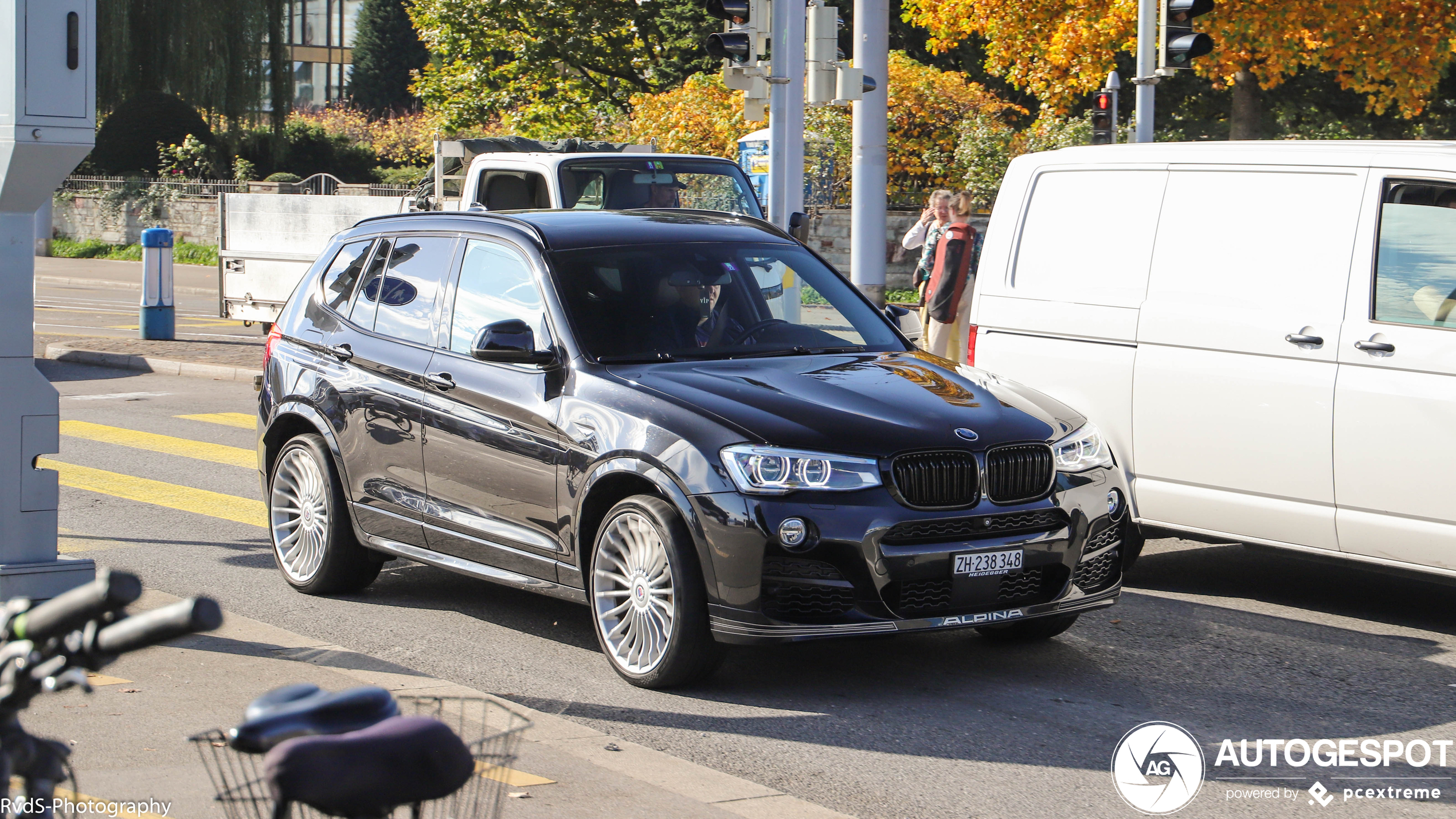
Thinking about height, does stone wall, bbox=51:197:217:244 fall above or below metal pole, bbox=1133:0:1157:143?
below

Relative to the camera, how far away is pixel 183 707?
17.1ft

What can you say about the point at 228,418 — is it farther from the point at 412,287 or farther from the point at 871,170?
the point at 412,287

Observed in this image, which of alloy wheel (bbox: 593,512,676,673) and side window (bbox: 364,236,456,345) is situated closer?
alloy wheel (bbox: 593,512,676,673)

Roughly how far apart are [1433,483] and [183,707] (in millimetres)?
4675

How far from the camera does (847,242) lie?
26.0 meters

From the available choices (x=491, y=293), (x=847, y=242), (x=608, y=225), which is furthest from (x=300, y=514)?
(x=847, y=242)

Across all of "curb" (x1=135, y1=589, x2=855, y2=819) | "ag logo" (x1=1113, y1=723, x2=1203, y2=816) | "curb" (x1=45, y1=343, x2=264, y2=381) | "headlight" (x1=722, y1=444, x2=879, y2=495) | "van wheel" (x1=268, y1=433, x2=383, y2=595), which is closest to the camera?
"curb" (x1=135, y1=589, x2=855, y2=819)

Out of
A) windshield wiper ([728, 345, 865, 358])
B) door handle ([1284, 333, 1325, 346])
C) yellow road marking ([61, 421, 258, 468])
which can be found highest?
door handle ([1284, 333, 1325, 346])

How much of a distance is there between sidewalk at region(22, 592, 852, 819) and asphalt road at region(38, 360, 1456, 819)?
259 mm

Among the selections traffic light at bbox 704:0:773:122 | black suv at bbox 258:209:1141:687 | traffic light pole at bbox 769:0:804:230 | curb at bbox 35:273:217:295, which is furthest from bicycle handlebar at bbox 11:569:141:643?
curb at bbox 35:273:217:295

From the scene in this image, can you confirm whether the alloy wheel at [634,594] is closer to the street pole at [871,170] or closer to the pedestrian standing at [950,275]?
the pedestrian standing at [950,275]

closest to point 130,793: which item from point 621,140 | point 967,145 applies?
point 967,145

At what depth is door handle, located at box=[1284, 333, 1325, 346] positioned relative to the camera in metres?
6.75

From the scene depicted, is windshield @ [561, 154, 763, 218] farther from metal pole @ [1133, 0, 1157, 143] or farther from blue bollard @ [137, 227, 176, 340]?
blue bollard @ [137, 227, 176, 340]
